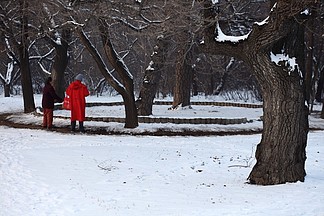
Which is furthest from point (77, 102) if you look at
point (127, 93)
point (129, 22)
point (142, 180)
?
point (142, 180)

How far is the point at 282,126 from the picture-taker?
8.20 m

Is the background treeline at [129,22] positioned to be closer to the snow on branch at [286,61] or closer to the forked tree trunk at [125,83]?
the forked tree trunk at [125,83]

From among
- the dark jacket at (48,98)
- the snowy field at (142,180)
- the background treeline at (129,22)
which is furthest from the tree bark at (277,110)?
A: the dark jacket at (48,98)

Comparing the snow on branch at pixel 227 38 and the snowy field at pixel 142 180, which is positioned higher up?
the snow on branch at pixel 227 38

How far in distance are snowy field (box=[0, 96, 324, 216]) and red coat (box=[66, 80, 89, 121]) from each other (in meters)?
1.49

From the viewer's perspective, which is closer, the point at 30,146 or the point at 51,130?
the point at 30,146

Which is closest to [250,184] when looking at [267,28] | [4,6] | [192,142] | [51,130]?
[267,28]

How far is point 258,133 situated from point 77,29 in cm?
649

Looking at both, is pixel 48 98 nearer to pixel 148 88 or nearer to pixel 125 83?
pixel 125 83

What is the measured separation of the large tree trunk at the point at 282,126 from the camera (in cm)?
814

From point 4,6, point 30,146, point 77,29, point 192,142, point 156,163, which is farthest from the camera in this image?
point 4,6

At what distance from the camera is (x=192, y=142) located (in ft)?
46.1

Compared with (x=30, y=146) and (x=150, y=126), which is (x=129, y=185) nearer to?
(x=30, y=146)

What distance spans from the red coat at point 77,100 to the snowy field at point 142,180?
4.88 feet
